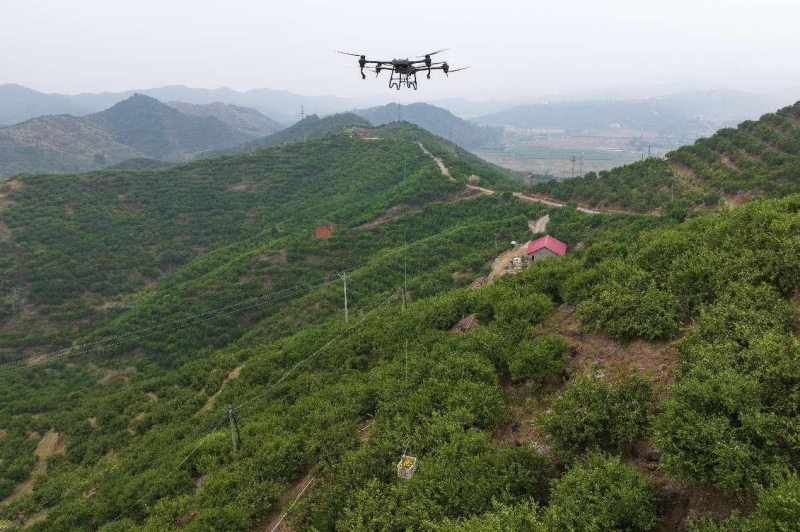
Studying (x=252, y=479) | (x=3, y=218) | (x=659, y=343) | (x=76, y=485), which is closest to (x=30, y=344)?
(x=3, y=218)

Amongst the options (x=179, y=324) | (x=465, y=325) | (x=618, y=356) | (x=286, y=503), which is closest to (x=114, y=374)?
(x=179, y=324)

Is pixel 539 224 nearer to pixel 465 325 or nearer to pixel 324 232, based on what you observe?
pixel 324 232

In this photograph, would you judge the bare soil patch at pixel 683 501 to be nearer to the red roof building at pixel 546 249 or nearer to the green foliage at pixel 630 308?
the green foliage at pixel 630 308

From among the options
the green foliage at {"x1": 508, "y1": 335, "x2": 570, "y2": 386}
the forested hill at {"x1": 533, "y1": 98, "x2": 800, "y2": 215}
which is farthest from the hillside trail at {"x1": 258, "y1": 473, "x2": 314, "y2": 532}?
the forested hill at {"x1": 533, "y1": 98, "x2": 800, "y2": 215}

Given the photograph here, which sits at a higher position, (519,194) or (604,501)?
(604,501)

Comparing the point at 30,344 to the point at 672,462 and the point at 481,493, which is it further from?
the point at 672,462

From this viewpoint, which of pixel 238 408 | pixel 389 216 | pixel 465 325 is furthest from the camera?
pixel 389 216

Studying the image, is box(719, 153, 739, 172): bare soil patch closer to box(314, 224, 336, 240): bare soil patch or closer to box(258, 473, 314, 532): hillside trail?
box(314, 224, 336, 240): bare soil patch
